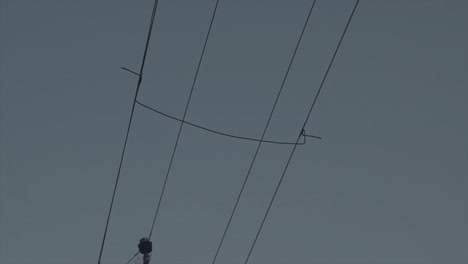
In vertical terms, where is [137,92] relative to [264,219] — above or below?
above

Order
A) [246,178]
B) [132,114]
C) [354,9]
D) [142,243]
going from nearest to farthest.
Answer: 1. [354,9]
2. [132,114]
3. [246,178]
4. [142,243]

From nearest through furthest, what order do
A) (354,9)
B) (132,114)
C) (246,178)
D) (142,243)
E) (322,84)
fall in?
(354,9) < (322,84) < (132,114) < (246,178) < (142,243)

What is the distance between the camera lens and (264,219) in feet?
38.0

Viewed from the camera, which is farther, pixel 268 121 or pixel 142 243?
pixel 142 243

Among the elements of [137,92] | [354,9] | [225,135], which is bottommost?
[225,135]

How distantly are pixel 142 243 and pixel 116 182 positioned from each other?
1.52m

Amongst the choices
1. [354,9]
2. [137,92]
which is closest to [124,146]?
[137,92]

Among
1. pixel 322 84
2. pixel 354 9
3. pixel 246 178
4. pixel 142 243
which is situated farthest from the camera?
pixel 142 243

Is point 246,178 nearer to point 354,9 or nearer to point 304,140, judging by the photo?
point 304,140

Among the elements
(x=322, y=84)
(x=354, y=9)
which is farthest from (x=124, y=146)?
(x=354, y=9)

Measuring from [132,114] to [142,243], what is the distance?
3223mm

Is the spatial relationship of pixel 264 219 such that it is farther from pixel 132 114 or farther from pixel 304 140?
pixel 132 114

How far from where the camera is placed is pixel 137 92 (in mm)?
10453

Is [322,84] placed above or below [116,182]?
above
